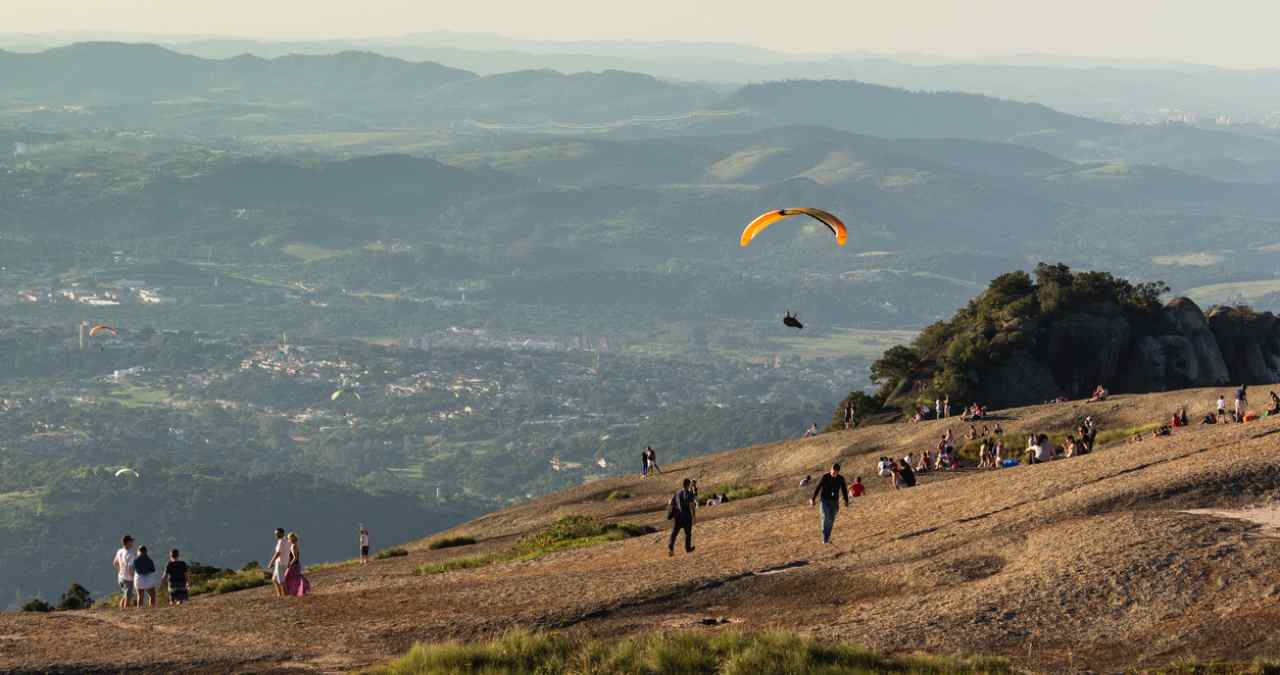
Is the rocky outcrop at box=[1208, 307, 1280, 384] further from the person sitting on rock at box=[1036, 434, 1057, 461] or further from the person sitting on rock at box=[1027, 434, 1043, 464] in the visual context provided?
the person sitting on rock at box=[1036, 434, 1057, 461]

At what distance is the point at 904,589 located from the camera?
3719 cm

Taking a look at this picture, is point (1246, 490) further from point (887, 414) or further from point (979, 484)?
point (887, 414)

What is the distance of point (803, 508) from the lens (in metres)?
52.0

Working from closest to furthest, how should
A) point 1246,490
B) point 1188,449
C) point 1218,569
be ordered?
point 1218,569 < point 1246,490 < point 1188,449

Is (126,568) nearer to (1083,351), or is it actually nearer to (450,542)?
(450,542)

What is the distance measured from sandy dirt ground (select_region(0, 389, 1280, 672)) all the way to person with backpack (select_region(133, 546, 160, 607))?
184 cm

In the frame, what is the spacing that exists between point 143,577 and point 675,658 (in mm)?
18677

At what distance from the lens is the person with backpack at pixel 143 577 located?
4525cm

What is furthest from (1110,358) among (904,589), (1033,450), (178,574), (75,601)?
(178,574)

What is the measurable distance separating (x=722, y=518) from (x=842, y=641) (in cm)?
2132

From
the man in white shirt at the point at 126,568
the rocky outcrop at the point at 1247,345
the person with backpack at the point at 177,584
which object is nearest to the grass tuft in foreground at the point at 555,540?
the person with backpack at the point at 177,584

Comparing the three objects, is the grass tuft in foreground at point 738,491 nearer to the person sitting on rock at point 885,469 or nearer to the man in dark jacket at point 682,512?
the person sitting on rock at point 885,469

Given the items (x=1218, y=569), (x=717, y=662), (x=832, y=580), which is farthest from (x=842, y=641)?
(x=1218, y=569)

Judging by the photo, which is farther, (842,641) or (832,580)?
(832,580)
